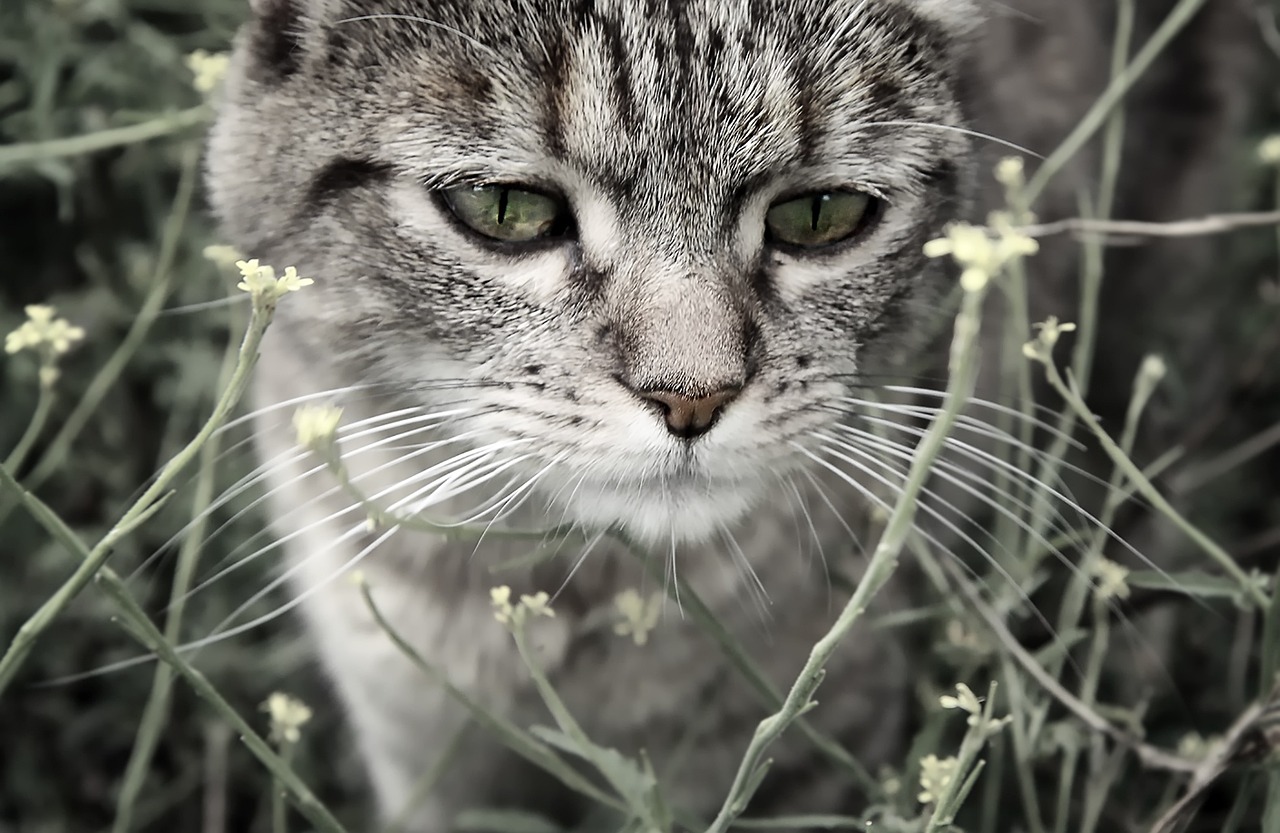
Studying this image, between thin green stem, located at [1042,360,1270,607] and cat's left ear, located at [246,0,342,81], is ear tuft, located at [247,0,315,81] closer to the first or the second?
cat's left ear, located at [246,0,342,81]

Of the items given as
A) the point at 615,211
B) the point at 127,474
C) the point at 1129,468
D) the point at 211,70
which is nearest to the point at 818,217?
the point at 615,211

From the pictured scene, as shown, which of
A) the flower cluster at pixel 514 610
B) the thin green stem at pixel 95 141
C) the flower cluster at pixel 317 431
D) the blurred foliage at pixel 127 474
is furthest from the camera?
the blurred foliage at pixel 127 474

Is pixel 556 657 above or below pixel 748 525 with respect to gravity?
below

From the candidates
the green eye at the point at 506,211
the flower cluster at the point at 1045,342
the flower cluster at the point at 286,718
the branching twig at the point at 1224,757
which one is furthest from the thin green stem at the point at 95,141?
the branching twig at the point at 1224,757

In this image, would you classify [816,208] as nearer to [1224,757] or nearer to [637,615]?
[637,615]

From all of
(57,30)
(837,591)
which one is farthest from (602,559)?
(57,30)

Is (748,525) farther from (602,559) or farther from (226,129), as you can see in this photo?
(226,129)

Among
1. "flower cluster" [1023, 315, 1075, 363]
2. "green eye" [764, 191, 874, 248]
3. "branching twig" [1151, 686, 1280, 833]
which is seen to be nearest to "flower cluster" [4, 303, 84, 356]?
"green eye" [764, 191, 874, 248]

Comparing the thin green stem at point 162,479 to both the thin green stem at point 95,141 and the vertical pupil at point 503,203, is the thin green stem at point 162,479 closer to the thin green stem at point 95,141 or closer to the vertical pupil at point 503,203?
the vertical pupil at point 503,203
